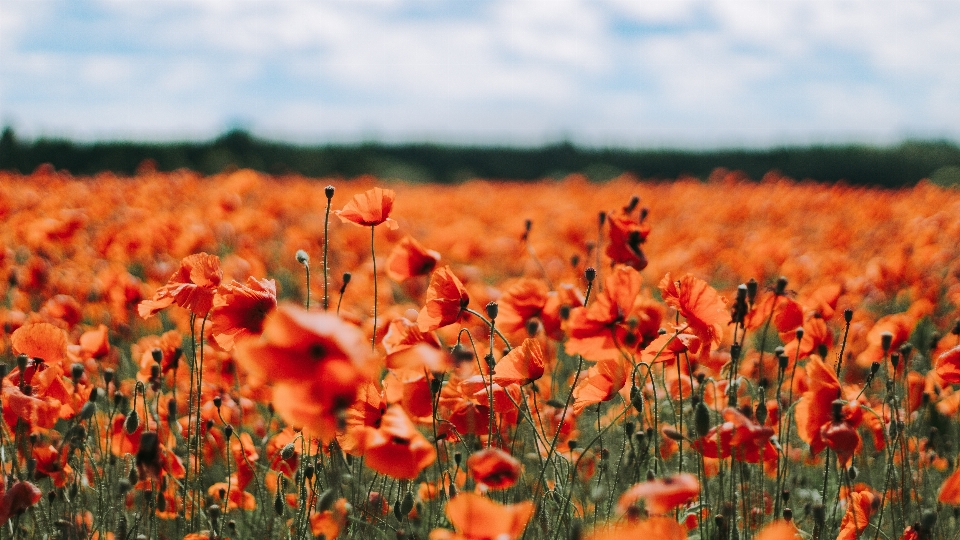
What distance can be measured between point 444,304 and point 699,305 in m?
0.58

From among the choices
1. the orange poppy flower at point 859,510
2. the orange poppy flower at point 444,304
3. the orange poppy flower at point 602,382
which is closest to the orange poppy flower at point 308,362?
the orange poppy flower at point 444,304

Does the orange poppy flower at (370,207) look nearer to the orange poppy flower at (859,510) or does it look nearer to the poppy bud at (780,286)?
the poppy bud at (780,286)

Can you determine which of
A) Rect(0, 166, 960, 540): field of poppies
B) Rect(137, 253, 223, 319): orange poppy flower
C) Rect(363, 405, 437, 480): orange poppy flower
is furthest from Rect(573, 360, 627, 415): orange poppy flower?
Rect(137, 253, 223, 319): orange poppy flower

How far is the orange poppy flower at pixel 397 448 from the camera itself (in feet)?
4.45

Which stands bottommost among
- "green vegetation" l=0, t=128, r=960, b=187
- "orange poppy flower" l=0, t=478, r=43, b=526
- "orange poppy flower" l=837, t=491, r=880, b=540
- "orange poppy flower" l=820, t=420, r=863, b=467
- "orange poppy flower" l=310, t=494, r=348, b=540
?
"orange poppy flower" l=837, t=491, r=880, b=540

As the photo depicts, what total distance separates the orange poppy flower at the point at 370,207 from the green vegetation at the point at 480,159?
54.6 feet

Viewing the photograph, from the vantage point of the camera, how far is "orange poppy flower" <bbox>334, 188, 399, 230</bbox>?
1983mm

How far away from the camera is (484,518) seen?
123cm

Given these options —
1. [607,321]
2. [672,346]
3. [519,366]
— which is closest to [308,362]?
[519,366]

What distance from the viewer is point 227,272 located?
4492 millimetres

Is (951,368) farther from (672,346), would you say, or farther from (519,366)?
(519,366)

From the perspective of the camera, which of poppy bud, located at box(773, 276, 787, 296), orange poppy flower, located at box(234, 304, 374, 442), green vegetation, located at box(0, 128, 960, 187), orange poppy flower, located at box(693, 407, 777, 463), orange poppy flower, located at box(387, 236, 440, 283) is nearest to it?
orange poppy flower, located at box(234, 304, 374, 442)

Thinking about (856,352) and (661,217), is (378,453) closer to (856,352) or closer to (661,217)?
(856,352)

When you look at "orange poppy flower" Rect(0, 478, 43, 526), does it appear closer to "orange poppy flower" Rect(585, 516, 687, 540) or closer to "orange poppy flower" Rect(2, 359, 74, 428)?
"orange poppy flower" Rect(2, 359, 74, 428)
